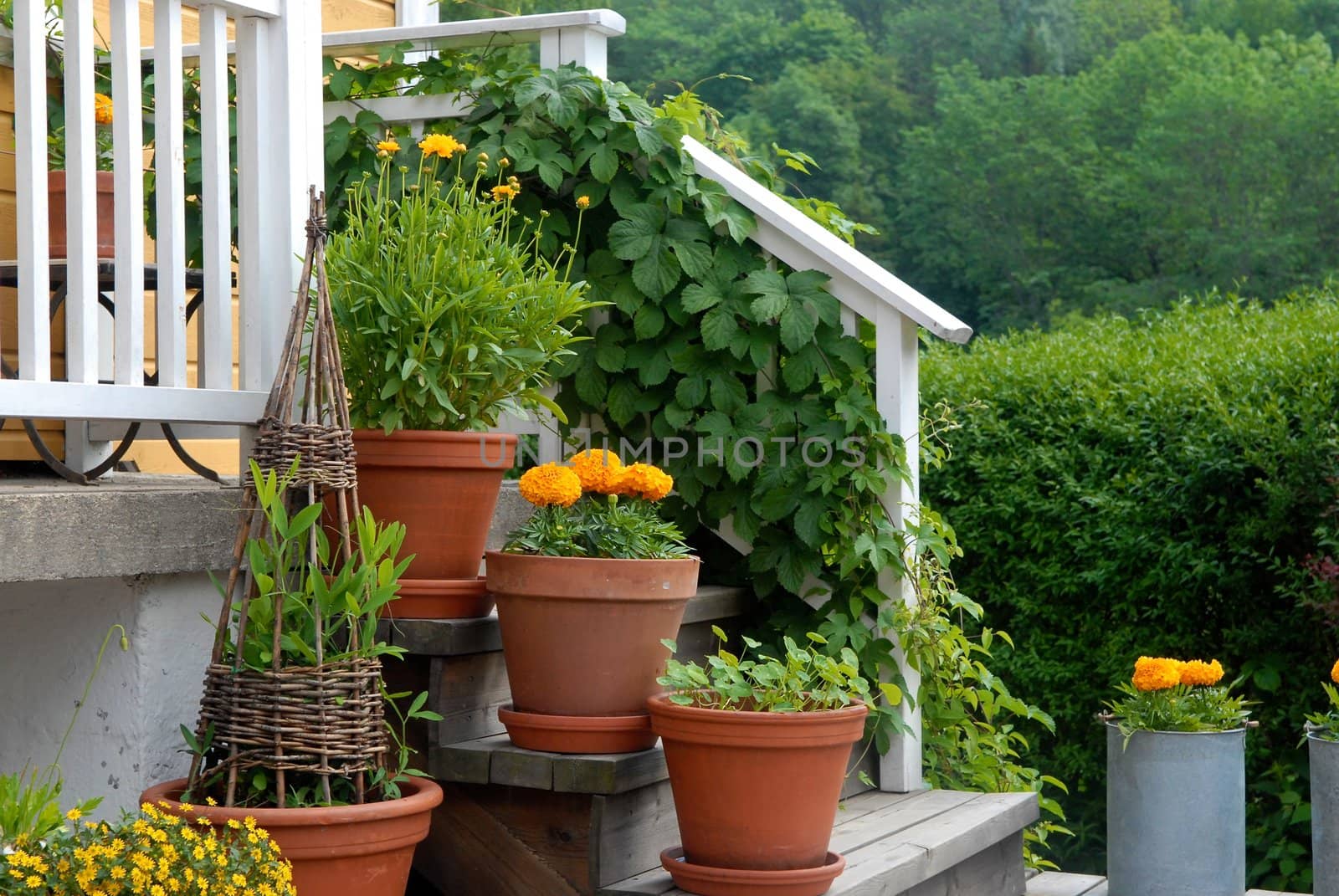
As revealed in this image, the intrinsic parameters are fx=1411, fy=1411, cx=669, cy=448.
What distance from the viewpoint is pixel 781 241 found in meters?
2.94

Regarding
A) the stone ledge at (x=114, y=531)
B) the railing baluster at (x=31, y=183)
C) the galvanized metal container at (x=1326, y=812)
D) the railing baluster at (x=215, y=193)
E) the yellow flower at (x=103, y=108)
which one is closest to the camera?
the stone ledge at (x=114, y=531)

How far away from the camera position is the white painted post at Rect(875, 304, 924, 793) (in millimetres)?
2834

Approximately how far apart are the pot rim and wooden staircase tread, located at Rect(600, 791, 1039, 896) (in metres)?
0.37

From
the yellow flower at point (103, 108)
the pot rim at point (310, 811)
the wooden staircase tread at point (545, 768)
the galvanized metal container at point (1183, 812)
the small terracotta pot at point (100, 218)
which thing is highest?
the yellow flower at point (103, 108)

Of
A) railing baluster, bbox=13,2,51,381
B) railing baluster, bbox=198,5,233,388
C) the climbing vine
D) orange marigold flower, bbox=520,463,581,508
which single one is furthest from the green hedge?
railing baluster, bbox=13,2,51,381

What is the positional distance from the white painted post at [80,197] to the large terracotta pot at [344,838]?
27.3 inches

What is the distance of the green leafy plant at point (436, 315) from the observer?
225 centimetres

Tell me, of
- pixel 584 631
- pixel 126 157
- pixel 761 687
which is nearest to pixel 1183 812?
pixel 761 687

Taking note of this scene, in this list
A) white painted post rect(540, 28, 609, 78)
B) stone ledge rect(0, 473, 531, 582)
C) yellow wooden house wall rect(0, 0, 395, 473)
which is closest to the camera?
stone ledge rect(0, 473, 531, 582)

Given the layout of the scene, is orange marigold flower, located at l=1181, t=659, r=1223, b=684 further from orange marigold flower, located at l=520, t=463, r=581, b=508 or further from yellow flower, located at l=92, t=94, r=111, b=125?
yellow flower, located at l=92, t=94, r=111, b=125

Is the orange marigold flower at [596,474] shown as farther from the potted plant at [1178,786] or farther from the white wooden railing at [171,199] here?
the potted plant at [1178,786]

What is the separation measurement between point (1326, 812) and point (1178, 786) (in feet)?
0.96

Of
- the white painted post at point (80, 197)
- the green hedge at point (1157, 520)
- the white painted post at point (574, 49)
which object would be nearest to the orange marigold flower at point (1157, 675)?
the green hedge at point (1157, 520)

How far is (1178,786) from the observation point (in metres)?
2.80
